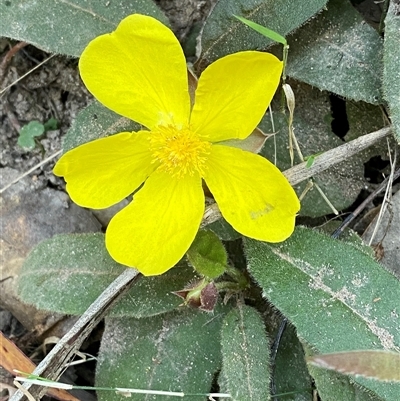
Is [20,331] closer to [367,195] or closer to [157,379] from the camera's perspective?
[157,379]

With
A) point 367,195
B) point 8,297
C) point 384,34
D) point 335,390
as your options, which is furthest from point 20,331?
point 384,34

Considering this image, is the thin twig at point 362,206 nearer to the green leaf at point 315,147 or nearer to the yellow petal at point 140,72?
the green leaf at point 315,147

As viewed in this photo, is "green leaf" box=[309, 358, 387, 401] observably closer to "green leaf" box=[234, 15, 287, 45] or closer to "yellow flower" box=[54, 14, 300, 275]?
"yellow flower" box=[54, 14, 300, 275]

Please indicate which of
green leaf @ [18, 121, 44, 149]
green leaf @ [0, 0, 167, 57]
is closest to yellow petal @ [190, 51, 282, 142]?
green leaf @ [0, 0, 167, 57]

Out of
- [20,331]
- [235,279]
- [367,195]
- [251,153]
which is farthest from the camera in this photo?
[20,331]

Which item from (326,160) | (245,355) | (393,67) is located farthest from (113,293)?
(393,67)

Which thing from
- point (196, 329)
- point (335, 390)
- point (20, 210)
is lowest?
point (335, 390)

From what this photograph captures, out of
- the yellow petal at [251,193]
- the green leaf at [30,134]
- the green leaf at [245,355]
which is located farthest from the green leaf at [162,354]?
the green leaf at [30,134]
